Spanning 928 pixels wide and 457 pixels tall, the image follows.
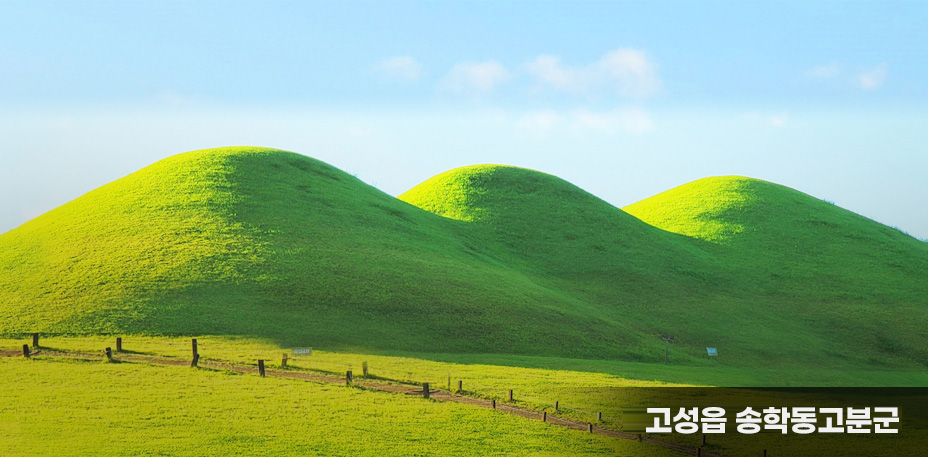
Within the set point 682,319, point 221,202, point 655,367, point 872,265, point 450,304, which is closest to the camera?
point 655,367

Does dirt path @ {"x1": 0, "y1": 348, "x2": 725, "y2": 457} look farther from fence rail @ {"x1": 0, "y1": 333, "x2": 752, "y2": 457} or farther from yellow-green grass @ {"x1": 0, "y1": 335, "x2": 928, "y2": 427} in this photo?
yellow-green grass @ {"x1": 0, "y1": 335, "x2": 928, "y2": 427}

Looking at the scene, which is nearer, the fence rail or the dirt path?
the dirt path

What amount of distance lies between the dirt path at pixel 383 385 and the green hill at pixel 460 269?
696cm

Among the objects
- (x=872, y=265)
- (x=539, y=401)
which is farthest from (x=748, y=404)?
(x=872, y=265)

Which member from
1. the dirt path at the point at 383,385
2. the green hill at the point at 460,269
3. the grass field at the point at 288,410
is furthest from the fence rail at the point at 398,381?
the green hill at the point at 460,269

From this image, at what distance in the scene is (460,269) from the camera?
222ft

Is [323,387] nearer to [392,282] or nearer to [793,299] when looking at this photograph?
[392,282]

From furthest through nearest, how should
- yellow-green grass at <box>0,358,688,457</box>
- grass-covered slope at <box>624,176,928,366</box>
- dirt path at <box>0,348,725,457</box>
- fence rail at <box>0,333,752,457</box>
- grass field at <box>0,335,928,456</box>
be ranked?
grass-covered slope at <box>624,176,928,366</box> → fence rail at <box>0,333,752,457</box> → dirt path at <box>0,348,725,457</box> → grass field at <box>0,335,928,456</box> → yellow-green grass at <box>0,358,688,457</box>

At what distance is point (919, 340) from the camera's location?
68688 mm

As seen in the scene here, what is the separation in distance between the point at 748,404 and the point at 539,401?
9952 mm

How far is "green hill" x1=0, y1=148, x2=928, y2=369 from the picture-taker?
52.9 m

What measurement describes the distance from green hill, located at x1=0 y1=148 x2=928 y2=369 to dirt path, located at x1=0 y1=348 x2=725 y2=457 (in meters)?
6.96

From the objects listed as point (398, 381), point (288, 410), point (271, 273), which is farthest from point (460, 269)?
point (288, 410)

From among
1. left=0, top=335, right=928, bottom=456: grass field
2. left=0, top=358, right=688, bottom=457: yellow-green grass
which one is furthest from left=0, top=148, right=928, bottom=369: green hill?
left=0, top=358, right=688, bottom=457: yellow-green grass
